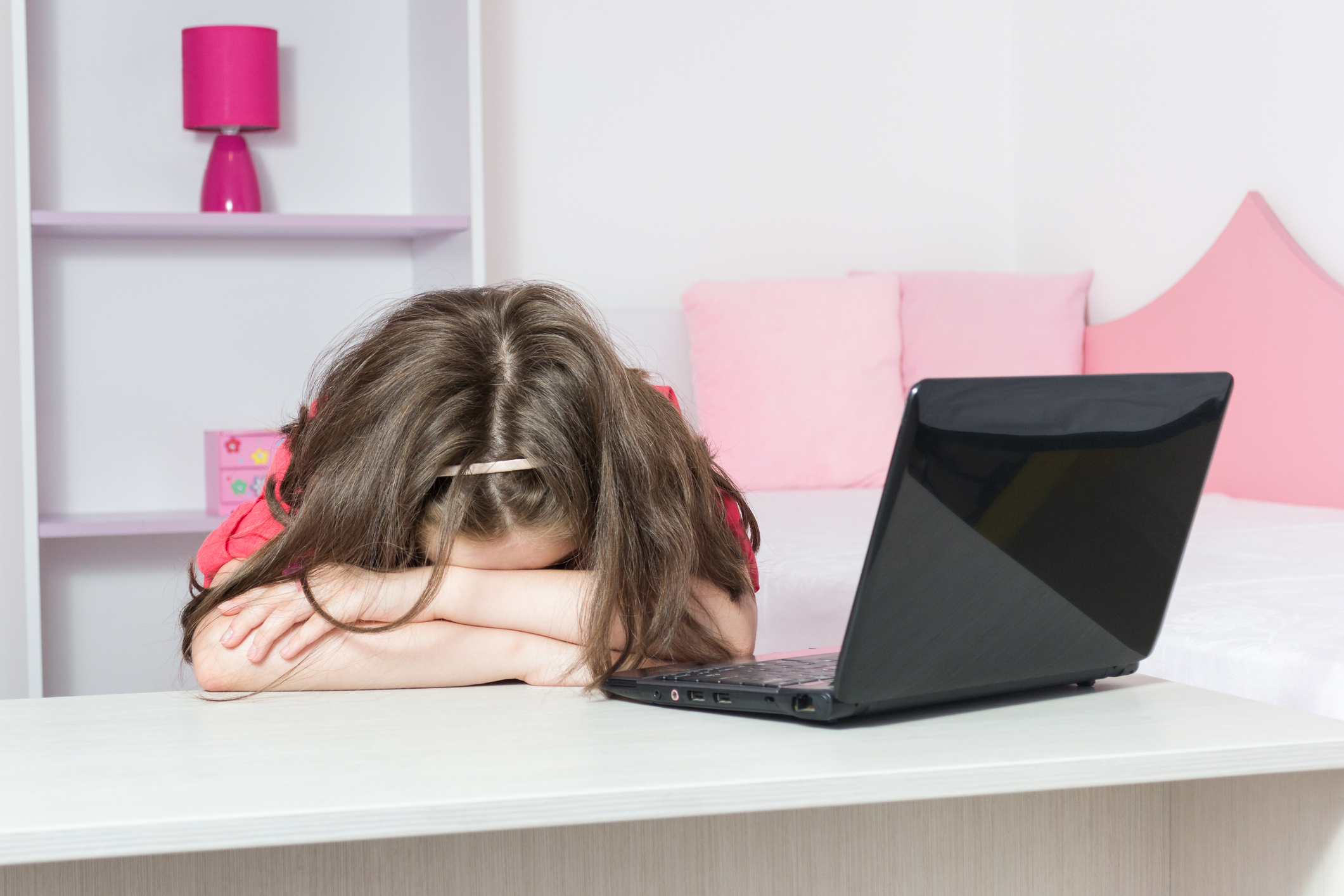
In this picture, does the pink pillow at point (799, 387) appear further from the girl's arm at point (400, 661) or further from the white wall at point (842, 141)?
the girl's arm at point (400, 661)

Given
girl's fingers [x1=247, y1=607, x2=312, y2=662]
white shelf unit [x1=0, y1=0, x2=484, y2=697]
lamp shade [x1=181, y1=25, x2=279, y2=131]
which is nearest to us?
girl's fingers [x1=247, y1=607, x2=312, y2=662]

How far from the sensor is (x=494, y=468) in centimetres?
75

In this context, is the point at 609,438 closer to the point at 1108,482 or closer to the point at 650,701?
the point at 650,701

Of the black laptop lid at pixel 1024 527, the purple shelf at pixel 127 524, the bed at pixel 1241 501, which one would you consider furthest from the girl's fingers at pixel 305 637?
the purple shelf at pixel 127 524

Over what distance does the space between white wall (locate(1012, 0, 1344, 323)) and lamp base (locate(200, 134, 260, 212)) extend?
1602mm

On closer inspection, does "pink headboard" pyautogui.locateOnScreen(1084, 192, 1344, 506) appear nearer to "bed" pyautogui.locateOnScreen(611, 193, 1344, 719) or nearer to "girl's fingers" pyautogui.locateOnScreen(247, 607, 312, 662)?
"bed" pyautogui.locateOnScreen(611, 193, 1344, 719)

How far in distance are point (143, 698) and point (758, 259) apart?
2137 mm

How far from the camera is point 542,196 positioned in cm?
258

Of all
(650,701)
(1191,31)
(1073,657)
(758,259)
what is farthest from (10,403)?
(1191,31)

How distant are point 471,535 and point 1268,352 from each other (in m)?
1.64

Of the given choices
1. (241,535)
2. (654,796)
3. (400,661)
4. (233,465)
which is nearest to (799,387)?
(233,465)

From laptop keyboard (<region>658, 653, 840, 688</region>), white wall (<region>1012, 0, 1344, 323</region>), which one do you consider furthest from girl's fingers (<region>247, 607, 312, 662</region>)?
white wall (<region>1012, 0, 1344, 323</region>)

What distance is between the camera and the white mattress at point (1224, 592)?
0.97m

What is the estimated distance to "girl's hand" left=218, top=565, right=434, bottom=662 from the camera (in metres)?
0.75
